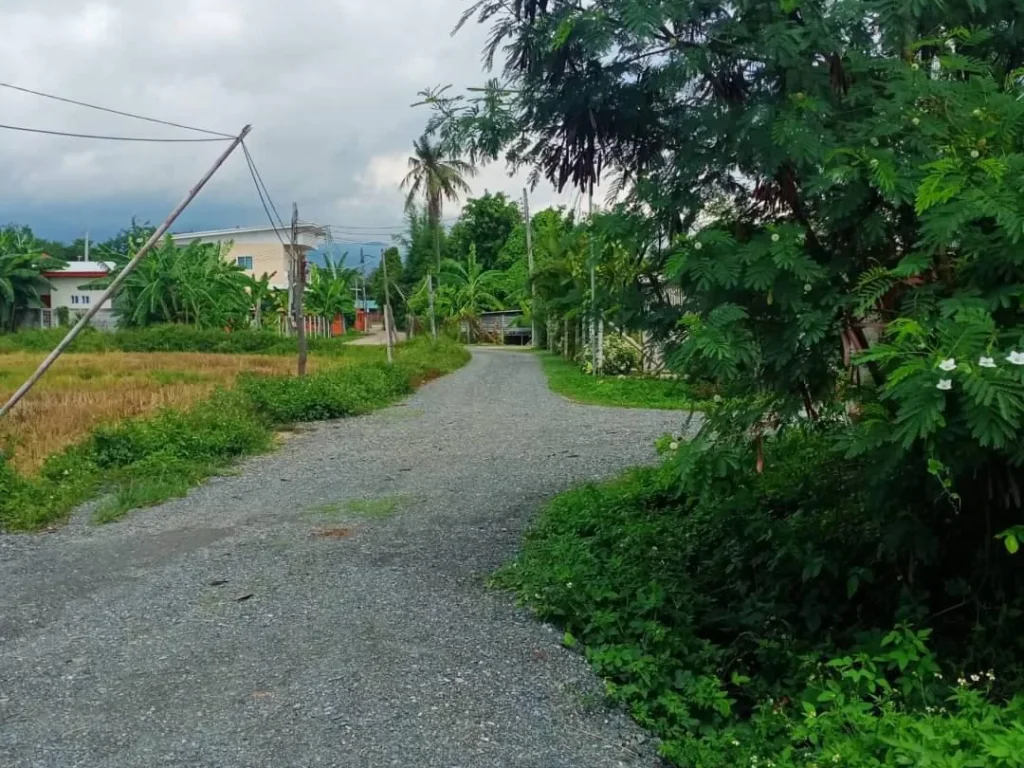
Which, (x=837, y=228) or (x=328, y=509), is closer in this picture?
(x=837, y=228)

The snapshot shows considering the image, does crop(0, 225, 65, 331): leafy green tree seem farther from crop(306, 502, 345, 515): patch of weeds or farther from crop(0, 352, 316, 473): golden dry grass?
crop(306, 502, 345, 515): patch of weeds

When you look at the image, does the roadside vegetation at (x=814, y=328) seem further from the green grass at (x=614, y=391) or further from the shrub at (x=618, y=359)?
the shrub at (x=618, y=359)

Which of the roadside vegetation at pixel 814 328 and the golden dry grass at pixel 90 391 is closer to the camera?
the roadside vegetation at pixel 814 328

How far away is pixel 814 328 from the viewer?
3.64 m

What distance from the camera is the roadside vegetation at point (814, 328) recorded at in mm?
3105

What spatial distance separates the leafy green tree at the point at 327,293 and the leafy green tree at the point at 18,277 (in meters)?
11.8

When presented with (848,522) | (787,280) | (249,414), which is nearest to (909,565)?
(848,522)

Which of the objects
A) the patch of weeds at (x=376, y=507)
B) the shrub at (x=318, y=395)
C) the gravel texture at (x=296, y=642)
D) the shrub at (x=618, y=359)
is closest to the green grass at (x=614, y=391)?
the shrub at (x=618, y=359)

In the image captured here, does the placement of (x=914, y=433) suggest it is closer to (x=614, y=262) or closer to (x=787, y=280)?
(x=787, y=280)

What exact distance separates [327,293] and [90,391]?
28097mm

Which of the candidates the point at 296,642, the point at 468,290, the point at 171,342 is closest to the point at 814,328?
the point at 296,642

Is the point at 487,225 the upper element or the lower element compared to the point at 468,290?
upper

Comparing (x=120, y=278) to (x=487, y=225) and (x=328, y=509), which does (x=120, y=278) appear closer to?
(x=328, y=509)

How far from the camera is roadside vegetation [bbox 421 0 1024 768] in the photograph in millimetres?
3105
